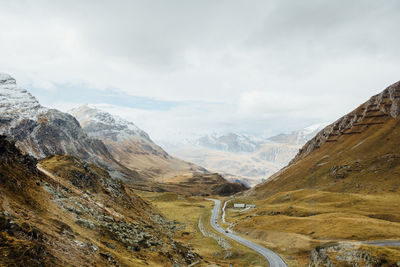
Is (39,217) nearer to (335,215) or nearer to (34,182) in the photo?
(34,182)

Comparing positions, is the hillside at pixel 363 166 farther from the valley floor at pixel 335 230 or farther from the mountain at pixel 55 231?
the mountain at pixel 55 231

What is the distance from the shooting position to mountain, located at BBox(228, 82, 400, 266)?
52000 mm

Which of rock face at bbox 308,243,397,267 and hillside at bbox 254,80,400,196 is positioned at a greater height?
hillside at bbox 254,80,400,196

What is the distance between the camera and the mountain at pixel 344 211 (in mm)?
52000

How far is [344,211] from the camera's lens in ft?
342

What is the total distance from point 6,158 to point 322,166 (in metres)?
194

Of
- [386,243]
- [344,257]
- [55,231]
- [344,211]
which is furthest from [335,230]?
[55,231]

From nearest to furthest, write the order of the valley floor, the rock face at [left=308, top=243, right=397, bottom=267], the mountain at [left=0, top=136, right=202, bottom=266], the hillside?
the mountain at [left=0, top=136, right=202, bottom=266] < the rock face at [left=308, top=243, right=397, bottom=267] < the valley floor < the hillside

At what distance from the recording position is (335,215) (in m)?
94.5

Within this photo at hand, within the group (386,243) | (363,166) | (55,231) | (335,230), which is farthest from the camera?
(363,166)

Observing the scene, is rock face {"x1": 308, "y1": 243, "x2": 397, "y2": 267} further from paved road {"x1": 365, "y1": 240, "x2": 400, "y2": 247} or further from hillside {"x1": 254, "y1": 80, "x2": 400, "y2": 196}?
hillside {"x1": 254, "y1": 80, "x2": 400, "y2": 196}

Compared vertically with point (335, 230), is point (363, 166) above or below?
above

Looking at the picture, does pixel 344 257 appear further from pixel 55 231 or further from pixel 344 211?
pixel 344 211

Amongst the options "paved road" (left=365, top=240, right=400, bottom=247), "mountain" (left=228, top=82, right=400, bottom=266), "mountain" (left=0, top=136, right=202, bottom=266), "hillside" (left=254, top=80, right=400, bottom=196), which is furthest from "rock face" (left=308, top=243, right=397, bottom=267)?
"hillside" (left=254, top=80, right=400, bottom=196)
